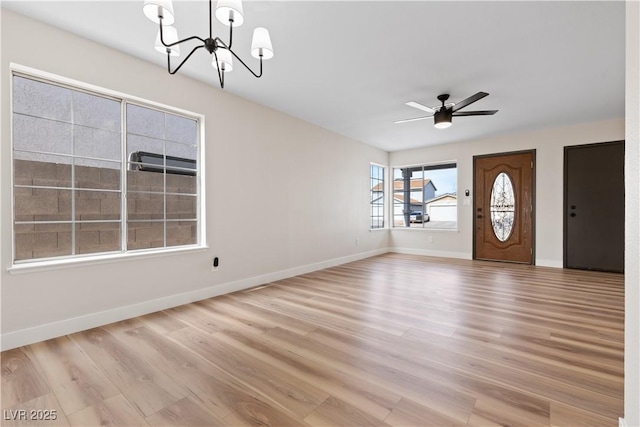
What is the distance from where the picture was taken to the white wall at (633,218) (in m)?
1.15

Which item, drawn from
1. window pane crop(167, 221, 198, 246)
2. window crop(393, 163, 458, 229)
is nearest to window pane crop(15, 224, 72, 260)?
window pane crop(167, 221, 198, 246)

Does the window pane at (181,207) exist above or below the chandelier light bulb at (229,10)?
below

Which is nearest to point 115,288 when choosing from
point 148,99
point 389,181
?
point 148,99

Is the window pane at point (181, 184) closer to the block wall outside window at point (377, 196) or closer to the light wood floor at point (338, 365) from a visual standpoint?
the light wood floor at point (338, 365)

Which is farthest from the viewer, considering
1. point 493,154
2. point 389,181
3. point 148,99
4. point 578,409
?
point 389,181

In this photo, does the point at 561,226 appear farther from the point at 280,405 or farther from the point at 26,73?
the point at 26,73

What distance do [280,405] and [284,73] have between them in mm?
3092

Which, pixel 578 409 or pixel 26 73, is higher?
pixel 26 73

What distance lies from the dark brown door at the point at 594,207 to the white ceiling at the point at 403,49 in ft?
3.13

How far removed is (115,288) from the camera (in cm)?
284

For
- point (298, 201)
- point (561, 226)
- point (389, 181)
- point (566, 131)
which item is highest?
point (566, 131)

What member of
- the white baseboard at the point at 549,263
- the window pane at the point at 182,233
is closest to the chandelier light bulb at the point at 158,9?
the window pane at the point at 182,233

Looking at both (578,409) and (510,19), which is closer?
(578,409)

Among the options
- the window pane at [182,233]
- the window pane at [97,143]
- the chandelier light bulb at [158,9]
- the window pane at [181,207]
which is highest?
the chandelier light bulb at [158,9]
